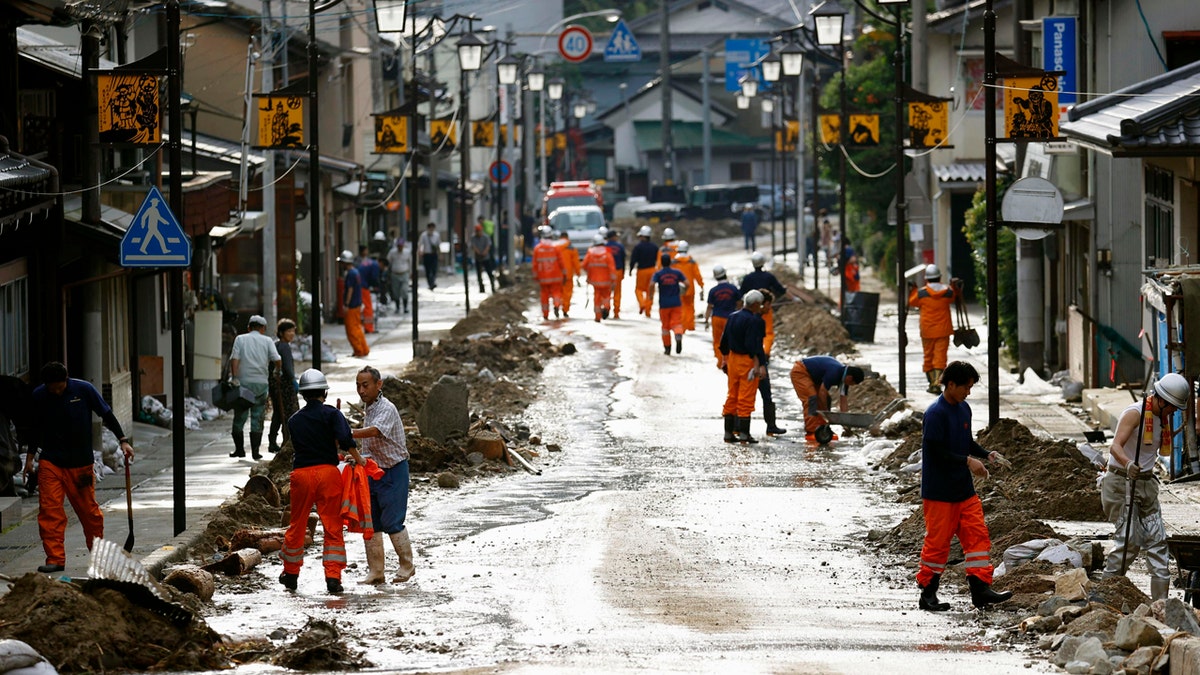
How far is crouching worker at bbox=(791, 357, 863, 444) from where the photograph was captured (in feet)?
67.8

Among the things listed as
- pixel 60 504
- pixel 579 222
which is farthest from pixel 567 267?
pixel 60 504

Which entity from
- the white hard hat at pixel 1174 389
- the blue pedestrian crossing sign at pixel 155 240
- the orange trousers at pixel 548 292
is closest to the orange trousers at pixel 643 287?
the orange trousers at pixel 548 292

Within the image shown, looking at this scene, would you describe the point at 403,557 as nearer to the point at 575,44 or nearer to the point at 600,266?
the point at 600,266

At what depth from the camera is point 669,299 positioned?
29.4 m

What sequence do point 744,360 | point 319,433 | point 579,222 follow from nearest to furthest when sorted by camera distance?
point 319,433, point 744,360, point 579,222

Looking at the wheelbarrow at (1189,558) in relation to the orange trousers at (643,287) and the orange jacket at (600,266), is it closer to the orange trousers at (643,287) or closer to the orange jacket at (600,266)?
the orange jacket at (600,266)

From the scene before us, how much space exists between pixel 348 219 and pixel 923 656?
3811cm

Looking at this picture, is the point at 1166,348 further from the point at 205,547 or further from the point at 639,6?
the point at 639,6

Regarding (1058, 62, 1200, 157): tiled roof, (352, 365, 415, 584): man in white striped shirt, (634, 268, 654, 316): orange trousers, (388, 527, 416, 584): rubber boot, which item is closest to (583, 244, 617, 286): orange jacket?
(634, 268, 654, 316): orange trousers

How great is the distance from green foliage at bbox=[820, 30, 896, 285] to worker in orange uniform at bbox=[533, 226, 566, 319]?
8.38 meters

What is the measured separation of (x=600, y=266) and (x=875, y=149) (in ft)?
39.2

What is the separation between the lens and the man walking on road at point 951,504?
11.6m

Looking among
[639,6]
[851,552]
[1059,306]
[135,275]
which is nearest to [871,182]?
[1059,306]

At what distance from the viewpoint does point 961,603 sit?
39.1 ft
